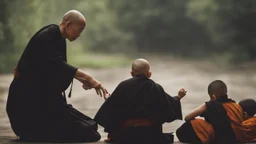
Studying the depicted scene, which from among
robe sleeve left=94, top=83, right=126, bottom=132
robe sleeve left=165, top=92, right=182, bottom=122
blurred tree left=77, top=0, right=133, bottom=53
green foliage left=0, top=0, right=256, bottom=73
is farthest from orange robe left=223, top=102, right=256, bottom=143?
blurred tree left=77, top=0, right=133, bottom=53

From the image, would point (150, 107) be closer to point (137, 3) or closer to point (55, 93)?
point (55, 93)

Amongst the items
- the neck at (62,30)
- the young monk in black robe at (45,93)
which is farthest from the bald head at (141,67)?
the neck at (62,30)

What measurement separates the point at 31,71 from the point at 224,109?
5.22 ft

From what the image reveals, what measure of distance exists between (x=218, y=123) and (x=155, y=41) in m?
20.0

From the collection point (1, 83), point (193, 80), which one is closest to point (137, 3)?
point (193, 80)

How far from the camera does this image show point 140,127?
3.75 meters

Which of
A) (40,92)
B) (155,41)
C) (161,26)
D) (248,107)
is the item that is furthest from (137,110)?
(155,41)

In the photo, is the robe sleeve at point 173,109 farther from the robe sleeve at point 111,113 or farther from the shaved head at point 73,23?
the shaved head at point 73,23

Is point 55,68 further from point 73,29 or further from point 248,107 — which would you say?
point 248,107

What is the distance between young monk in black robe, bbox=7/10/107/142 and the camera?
3823mm

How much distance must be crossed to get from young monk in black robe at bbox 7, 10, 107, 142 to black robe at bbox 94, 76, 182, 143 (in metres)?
0.24

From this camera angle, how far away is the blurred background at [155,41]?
34.7 feet

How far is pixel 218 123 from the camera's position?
12.5 feet

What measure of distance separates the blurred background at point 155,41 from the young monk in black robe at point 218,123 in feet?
4.69
